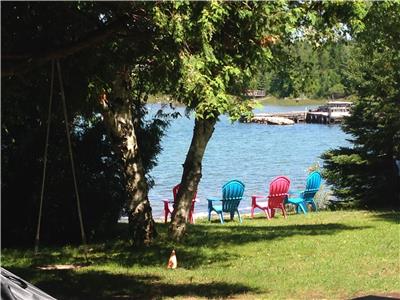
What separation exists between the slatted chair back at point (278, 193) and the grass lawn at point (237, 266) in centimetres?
509

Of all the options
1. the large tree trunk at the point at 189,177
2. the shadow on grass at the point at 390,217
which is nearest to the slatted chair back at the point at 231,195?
the shadow on grass at the point at 390,217

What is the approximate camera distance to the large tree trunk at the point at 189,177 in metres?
12.0

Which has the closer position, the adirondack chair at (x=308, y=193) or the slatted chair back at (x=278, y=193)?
the slatted chair back at (x=278, y=193)

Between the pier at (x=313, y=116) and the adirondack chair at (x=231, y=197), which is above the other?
the pier at (x=313, y=116)

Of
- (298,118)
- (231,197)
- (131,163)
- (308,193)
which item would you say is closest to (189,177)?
(131,163)

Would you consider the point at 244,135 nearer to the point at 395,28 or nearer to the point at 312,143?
the point at 312,143

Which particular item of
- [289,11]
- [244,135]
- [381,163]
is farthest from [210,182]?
[244,135]

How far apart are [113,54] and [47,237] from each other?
23.5ft

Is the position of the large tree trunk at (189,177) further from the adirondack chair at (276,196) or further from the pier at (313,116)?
the pier at (313,116)

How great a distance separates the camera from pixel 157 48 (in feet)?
18.9

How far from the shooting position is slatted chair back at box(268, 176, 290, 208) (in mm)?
18812

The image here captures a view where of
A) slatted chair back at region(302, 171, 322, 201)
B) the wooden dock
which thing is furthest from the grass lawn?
the wooden dock

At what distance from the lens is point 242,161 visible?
3834cm

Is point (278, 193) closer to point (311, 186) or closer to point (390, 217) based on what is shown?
point (311, 186)
